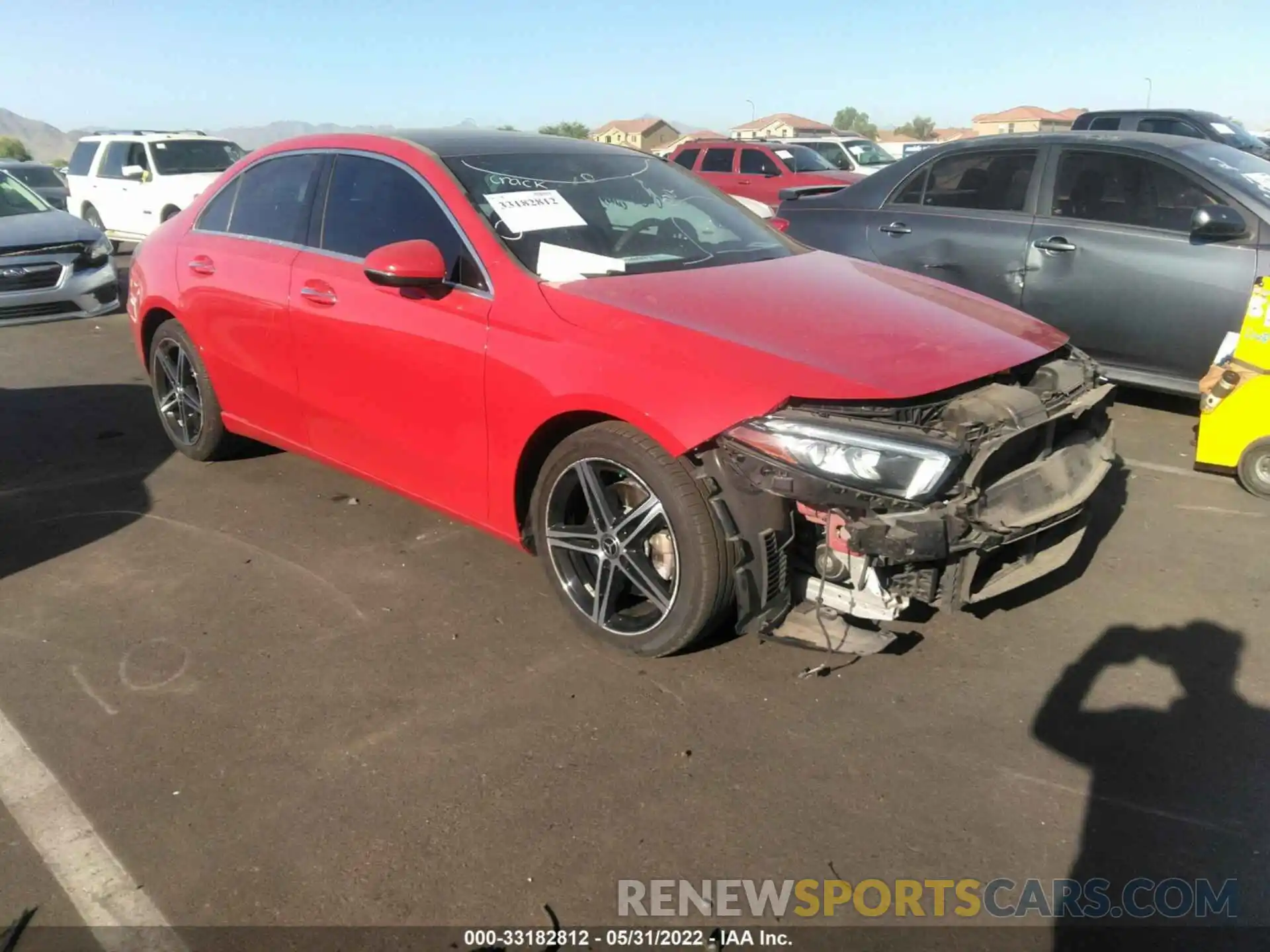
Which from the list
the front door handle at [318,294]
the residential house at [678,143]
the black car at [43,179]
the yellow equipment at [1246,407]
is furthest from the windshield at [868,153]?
the front door handle at [318,294]

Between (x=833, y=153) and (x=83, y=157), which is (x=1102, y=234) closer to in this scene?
(x=833, y=153)

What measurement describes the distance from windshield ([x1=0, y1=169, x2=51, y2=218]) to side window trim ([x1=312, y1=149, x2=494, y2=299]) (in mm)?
7776

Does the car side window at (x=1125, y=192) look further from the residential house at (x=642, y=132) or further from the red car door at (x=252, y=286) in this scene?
the residential house at (x=642, y=132)

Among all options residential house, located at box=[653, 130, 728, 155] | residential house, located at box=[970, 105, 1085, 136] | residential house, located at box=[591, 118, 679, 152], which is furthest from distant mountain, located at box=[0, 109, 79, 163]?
residential house, located at box=[970, 105, 1085, 136]

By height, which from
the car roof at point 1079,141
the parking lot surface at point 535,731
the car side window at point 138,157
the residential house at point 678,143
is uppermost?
the residential house at point 678,143

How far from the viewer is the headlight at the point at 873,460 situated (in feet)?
9.66

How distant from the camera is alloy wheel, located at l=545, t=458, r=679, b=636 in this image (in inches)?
133

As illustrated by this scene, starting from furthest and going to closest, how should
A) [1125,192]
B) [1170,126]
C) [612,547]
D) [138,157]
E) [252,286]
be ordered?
[138,157]
[1170,126]
[1125,192]
[252,286]
[612,547]

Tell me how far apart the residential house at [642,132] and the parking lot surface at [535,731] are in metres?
58.2

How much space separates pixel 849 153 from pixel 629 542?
55.9ft

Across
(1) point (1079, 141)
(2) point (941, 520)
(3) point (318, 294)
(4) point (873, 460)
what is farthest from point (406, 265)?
(1) point (1079, 141)

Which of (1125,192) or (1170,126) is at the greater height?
(1170,126)

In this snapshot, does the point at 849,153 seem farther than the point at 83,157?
Yes

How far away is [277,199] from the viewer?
4750mm
